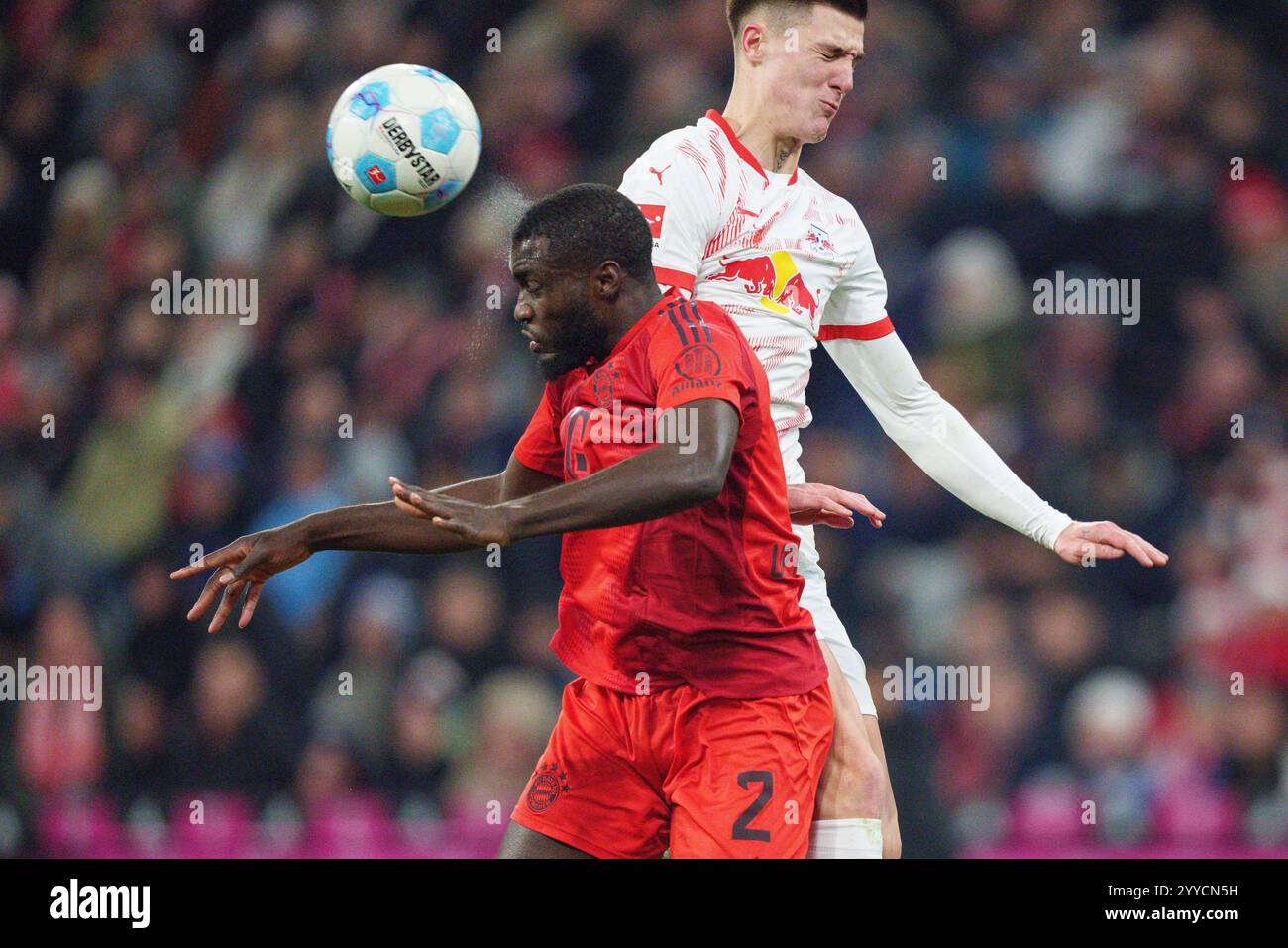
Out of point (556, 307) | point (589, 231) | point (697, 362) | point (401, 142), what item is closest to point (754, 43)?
point (401, 142)

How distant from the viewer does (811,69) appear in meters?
3.59

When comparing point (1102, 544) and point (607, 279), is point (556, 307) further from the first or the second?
point (1102, 544)

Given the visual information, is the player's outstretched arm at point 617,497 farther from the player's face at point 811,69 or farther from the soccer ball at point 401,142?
the soccer ball at point 401,142

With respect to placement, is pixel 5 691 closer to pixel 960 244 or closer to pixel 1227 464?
pixel 960 244

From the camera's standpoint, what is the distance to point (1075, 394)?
5.78 meters

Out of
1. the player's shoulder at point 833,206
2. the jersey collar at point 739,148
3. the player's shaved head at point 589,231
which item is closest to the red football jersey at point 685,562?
the player's shaved head at point 589,231

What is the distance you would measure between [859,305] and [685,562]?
1.20m

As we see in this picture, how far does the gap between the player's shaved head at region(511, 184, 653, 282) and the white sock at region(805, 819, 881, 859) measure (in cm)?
119

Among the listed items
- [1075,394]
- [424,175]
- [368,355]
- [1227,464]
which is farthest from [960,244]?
[424,175]

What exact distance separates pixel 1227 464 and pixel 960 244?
1292 millimetres

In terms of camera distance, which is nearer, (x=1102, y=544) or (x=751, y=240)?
(x=751, y=240)

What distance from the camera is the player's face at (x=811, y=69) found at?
3.57 metres

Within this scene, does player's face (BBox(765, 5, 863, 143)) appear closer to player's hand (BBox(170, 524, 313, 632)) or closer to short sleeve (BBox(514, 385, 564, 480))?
short sleeve (BBox(514, 385, 564, 480))

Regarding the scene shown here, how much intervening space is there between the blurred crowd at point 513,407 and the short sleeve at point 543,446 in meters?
2.27
